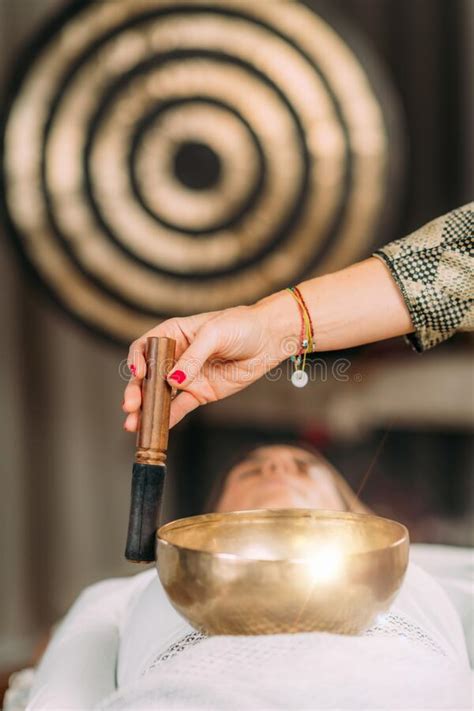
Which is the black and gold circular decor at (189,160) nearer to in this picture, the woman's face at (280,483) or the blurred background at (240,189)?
the blurred background at (240,189)

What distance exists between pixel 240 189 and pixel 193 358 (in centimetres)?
153

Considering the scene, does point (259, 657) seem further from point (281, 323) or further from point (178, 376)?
point (281, 323)

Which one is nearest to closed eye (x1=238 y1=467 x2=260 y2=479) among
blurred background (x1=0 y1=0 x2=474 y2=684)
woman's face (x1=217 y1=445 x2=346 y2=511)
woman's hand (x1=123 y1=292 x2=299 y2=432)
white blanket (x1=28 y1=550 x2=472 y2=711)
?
woman's face (x1=217 y1=445 x2=346 y2=511)

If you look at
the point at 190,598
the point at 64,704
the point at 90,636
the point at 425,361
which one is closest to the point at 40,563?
the point at 425,361

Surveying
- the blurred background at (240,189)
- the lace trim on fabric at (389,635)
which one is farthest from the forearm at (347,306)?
the blurred background at (240,189)

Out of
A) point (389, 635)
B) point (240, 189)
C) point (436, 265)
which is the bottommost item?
point (389, 635)

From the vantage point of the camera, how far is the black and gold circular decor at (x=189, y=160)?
2023mm

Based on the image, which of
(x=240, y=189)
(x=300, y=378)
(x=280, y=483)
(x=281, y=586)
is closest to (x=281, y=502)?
(x=280, y=483)

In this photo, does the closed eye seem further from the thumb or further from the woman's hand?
the thumb

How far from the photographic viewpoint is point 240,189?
2.26 metres

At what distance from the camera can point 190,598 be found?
64 centimetres

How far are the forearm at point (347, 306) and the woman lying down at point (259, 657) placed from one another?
0.94 ft

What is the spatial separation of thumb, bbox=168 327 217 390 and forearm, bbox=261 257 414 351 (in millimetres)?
100

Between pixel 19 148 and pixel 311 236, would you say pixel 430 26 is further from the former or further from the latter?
pixel 19 148
